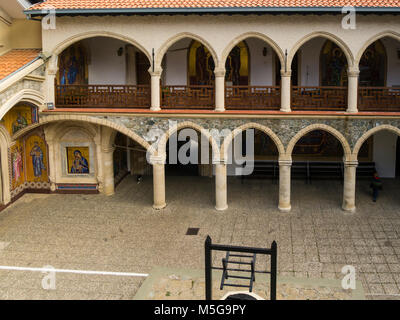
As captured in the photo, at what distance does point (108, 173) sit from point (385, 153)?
11485 mm

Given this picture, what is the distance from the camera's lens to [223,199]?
16.1 meters

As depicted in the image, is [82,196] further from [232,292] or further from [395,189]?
[395,189]

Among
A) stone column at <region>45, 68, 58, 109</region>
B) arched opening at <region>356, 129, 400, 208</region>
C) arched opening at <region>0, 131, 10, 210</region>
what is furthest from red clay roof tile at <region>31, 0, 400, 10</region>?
arched opening at <region>356, 129, 400, 208</region>

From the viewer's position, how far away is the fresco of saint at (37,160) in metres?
17.7

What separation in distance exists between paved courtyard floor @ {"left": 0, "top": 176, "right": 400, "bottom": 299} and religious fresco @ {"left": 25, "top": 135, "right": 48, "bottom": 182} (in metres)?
0.78

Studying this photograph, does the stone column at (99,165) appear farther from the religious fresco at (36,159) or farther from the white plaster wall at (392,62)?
the white plaster wall at (392,62)

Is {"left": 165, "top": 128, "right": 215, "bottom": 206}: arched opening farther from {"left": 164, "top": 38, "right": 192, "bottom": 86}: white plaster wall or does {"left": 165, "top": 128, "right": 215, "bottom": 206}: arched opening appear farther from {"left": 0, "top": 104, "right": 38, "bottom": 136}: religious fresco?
{"left": 0, "top": 104, "right": 38, "bottom": 136}: religious fresco

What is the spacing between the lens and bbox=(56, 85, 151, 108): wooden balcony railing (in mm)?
15969

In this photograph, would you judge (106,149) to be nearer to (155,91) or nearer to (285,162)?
(155,91)

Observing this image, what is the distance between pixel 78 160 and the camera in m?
17.8

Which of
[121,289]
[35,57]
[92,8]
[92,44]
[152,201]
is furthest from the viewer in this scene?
[92,44]

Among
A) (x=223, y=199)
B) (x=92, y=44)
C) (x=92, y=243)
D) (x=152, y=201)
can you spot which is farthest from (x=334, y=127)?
(x=92, y=44)

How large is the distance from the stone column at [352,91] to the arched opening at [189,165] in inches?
222

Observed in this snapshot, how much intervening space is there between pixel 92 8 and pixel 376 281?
11.4 meters
